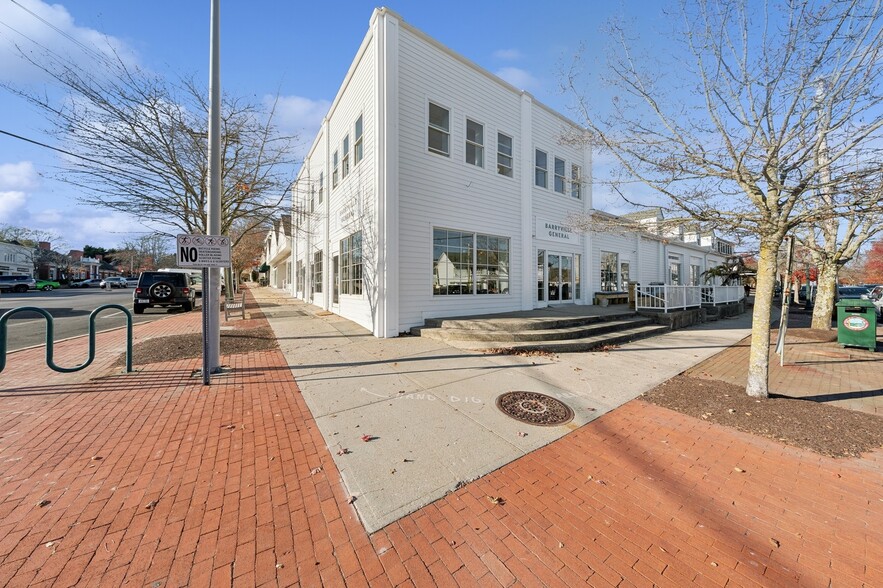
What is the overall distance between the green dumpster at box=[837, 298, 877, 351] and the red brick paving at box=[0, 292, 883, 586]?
757 centimetres

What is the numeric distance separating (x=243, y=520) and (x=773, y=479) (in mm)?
4417

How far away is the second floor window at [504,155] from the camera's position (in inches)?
455

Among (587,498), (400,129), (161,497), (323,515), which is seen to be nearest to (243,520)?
(323,515)

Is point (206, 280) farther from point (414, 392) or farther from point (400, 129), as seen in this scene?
point (400, 129)

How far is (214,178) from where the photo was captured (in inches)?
227

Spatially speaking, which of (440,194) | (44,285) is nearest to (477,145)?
(440,194)

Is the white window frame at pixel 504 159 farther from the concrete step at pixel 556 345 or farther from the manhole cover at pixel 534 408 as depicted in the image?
the manhole cover at pixel 534 408

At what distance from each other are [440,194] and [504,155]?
350 cm

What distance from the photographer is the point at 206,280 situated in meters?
5.43

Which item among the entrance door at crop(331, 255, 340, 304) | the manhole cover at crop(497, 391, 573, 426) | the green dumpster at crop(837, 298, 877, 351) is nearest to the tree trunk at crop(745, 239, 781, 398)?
the manhole cover at crop(497, 391, 573, 426)

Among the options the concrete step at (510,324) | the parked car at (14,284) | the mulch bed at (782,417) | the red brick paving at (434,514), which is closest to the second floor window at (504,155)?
the concrete step at (510,324)

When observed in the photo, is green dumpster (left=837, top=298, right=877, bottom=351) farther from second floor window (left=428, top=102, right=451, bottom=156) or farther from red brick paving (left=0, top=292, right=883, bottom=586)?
second floor window (left=428, top=102, right=451, bottom=156)

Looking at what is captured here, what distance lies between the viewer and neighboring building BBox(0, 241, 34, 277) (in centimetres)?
5044

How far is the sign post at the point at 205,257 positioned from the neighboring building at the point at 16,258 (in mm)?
75036
